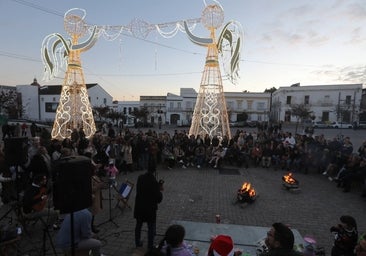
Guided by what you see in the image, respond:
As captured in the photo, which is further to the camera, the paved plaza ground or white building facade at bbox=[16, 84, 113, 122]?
white building facade at bbox=[16, 84, 113, 122]

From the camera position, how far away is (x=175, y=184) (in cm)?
1025

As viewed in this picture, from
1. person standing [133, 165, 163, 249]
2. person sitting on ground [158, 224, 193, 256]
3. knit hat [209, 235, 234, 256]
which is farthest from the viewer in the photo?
person standing [133, 165, 163, 249]

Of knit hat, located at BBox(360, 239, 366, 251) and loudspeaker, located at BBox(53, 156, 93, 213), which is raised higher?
Result: loudspeaker, located at BBox(53, 156, 93, 213)

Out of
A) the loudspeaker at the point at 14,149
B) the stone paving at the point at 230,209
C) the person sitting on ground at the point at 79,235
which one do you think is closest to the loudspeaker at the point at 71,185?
the person sitting on ground at the point at 79,235

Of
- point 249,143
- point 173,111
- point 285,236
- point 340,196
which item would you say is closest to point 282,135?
point 249,143

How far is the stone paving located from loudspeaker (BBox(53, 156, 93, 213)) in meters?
1.48

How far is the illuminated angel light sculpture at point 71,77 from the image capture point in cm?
1667

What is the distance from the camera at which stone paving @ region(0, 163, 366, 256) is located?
582 cm

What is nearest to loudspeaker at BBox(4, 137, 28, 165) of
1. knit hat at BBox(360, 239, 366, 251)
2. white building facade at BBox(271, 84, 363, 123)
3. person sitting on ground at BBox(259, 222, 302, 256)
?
person sitting on ground at BBox(259, 222, 302, 256)

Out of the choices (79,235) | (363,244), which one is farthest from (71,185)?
(363,244)

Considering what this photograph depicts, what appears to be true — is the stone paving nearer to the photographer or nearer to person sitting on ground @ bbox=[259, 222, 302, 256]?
the photographer

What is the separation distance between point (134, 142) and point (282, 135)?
28.5 feet

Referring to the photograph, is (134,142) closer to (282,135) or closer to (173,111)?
(282,135)

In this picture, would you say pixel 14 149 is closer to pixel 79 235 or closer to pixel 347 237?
pixel 79 235
